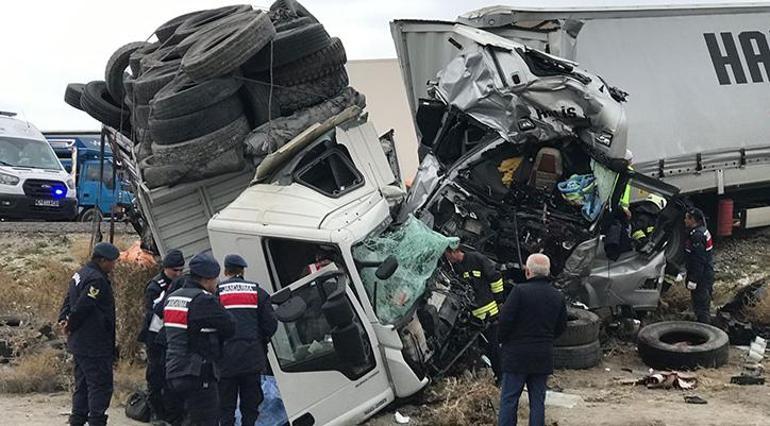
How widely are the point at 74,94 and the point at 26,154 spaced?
30.8ft

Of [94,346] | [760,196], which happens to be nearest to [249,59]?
[94,346]

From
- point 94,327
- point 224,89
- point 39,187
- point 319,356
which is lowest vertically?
point 39,187

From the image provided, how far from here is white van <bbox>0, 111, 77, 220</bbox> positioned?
17.6 m

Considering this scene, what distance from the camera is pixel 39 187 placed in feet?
58.9

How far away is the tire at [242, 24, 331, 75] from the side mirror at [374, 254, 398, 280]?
2.38 m

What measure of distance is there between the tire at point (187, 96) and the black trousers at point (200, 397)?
2.66m

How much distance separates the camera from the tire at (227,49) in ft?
25.5

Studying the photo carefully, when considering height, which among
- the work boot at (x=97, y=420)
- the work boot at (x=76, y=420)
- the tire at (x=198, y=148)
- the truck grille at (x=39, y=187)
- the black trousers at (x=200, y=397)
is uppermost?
the tire at (x=198, y=148)

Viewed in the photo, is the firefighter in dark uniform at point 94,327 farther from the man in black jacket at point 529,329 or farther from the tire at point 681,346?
the tire at point 681,346

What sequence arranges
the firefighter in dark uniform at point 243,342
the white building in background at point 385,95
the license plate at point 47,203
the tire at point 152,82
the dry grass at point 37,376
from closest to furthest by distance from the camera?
the firefighter in dark uniform at point 243,342
the tire at point 152,82
the dry grass at point 37,376
the white building in background at point 385,95
the license plate at point 47,203

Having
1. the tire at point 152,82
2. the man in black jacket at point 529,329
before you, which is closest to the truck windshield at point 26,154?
the tire at point 152,82

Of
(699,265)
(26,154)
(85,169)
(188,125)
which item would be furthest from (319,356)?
(85,169)

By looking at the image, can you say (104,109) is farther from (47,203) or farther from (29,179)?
(47,203)

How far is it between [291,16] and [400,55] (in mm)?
2255
